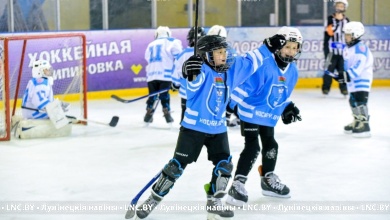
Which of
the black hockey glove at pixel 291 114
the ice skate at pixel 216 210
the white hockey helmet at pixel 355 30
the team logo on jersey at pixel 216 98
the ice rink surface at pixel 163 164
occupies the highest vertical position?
the white hockey helmet at pixel 355 30

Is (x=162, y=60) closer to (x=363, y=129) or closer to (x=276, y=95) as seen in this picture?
(x=363, y=129)

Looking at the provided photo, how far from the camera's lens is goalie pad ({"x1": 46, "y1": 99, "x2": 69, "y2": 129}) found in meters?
7.81

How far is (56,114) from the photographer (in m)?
7.84

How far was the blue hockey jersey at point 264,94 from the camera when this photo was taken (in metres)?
4.98

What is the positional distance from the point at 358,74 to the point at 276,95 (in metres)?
2.79

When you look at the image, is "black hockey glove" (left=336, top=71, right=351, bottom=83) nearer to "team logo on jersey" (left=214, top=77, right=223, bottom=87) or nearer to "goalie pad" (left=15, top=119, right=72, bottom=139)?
"goalie pad" (left=15, top=119, right=72, bottom=139)

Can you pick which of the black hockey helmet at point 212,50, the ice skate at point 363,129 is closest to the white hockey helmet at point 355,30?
the ice skate at point 363,129

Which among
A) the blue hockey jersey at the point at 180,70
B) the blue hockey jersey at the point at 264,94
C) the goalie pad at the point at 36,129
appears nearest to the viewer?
the blue hockey jersey at the point at 264,94

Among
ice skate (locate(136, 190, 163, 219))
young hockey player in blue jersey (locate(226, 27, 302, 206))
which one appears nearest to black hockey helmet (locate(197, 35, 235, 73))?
young hockey player in blue jersey (locate(226, 27, 302, 206))

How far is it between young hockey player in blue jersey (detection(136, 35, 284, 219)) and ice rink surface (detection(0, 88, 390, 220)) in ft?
0.74

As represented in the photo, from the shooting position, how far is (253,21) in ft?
40.7

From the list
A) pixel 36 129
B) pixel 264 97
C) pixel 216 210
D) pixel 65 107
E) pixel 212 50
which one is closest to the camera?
pixel 212 50

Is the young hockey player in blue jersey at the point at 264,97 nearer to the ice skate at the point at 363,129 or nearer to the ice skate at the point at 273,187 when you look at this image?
the ice skate at the point at 273,187

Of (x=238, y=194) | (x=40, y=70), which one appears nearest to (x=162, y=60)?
(x=40, y=70)
